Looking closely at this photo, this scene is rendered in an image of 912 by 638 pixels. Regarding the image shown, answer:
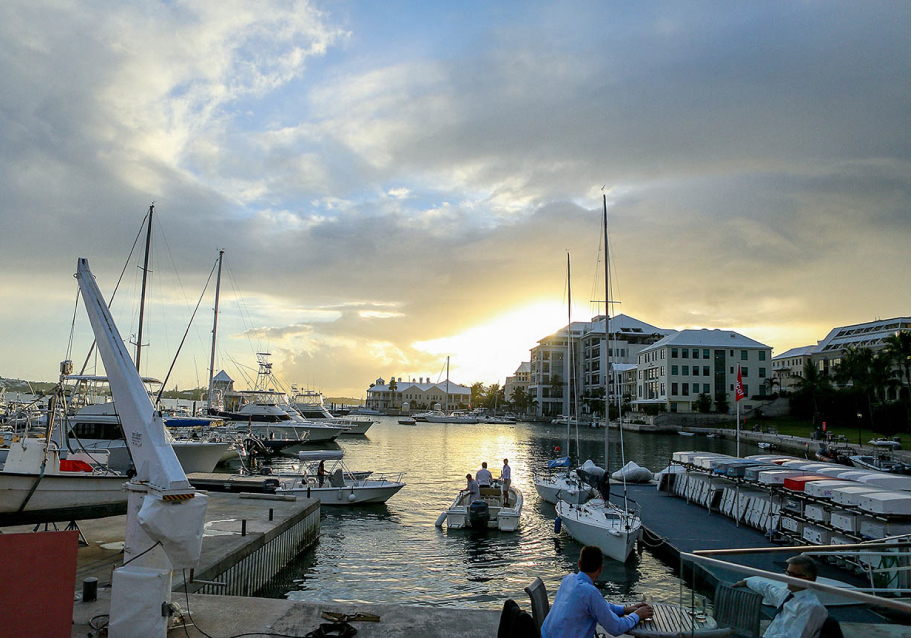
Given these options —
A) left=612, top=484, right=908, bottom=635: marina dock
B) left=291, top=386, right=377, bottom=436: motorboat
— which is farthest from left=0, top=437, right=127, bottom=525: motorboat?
left=291, top=386, right=377, bottom=436: motorboat

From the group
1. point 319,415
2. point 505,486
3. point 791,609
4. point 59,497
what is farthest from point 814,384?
point 791,609

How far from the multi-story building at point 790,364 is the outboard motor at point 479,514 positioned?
120900 mm

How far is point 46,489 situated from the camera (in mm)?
14172

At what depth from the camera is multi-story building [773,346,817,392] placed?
129 meters

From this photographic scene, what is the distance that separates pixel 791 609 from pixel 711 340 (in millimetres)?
111240

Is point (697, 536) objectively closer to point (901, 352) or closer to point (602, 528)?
point (602, 528)

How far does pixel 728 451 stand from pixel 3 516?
66.8 metres

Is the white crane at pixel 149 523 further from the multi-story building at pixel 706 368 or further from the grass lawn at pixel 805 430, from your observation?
the multi-story building at pixel 706 368

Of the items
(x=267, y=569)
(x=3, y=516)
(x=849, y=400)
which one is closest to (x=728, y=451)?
(x=849, y=400)

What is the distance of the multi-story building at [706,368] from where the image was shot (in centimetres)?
10581

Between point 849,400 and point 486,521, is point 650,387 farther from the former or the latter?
point 486,521

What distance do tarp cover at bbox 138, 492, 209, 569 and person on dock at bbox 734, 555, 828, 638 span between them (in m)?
6.36

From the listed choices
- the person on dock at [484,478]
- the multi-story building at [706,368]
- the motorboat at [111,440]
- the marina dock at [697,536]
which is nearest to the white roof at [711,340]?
the multi-story building at [706,368]

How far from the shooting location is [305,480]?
94.8ft
